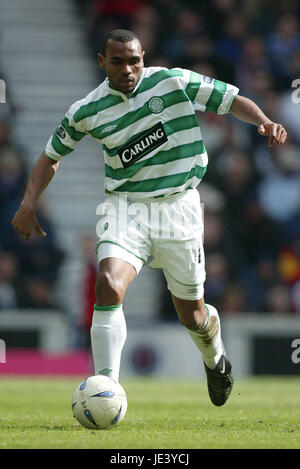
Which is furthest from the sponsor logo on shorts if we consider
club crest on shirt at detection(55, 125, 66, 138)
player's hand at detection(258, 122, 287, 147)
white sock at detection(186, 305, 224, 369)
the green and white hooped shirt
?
white sock at detection(186, 305, 224, 369)

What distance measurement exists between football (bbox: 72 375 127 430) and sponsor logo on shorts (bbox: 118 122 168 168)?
4.57 ft

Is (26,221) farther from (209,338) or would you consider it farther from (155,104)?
(209,338)

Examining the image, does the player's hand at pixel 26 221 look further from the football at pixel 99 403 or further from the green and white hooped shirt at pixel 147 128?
the football at pixel 99 403

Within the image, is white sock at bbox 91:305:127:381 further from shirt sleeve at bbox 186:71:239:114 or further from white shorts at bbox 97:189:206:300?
shirt sleeve at bbox 186:71:239:114

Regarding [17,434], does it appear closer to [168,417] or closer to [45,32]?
[168,417]

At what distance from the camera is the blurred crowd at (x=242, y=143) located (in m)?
13.2

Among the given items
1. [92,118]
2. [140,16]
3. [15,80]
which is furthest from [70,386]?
[15,80]

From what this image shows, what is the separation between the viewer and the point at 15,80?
17156mm

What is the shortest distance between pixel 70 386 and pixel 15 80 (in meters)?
8.08

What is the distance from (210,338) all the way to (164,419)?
2.12ft

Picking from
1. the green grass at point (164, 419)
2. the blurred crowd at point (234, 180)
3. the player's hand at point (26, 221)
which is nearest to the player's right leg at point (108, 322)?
the green grass at point (164, 419)

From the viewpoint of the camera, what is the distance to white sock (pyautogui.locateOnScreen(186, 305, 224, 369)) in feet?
22.3

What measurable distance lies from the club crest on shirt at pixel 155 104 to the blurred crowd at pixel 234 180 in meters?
6.75

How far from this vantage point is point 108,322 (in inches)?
233
